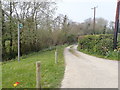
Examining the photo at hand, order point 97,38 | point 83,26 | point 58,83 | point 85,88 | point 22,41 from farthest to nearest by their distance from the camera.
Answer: point 83,26
point 22,41
point 97,38
point 58,83
point 85,88

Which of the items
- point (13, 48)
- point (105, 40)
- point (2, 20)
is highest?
point (2, 20)

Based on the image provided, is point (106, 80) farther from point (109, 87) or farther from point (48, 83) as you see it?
point (48, 83)

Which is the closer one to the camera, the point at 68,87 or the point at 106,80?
the point at 68,87

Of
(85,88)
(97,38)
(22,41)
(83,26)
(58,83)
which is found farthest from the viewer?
(83,26)

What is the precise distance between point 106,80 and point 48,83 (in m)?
2.23

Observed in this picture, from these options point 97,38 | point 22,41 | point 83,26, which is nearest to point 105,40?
point 97,38

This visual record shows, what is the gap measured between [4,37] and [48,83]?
13.2 meters

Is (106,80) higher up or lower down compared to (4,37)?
lower down

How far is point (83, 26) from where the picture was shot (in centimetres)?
4325

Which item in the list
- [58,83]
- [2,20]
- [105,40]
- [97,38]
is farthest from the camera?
[2,20]

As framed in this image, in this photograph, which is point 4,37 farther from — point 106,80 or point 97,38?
point 106,80

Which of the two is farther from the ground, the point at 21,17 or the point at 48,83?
the point at 21,17

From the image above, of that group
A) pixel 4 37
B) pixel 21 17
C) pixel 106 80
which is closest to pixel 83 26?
pixel 21 17

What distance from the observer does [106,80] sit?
5.16m
